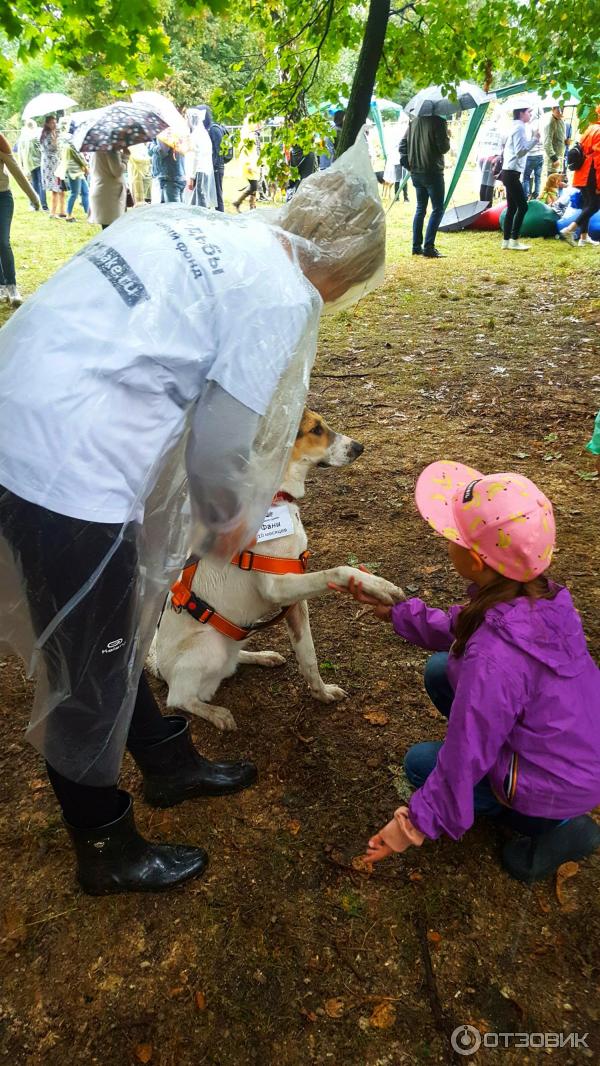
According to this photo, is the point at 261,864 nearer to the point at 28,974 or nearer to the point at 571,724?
the point at 28,974

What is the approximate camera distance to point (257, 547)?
8.51 ft

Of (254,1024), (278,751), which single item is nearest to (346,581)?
(278,751)

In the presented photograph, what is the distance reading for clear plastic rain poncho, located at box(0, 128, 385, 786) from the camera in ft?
4.58

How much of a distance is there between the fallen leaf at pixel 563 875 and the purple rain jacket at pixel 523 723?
0.34m

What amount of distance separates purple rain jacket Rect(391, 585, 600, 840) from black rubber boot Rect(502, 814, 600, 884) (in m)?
0.16

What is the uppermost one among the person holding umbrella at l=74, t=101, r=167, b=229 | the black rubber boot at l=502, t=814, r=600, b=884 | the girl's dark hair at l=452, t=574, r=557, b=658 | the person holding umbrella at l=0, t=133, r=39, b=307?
the person holding umbrella at l=74, t=101, r=167, b=229

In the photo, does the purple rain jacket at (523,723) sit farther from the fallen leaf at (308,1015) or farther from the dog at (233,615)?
the dog at (233,615)

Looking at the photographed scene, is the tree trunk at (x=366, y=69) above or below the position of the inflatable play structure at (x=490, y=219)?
above

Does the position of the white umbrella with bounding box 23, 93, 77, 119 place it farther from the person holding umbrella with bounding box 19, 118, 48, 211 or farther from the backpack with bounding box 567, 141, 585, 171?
the backpack with bounding box 567, 141, 585, 171

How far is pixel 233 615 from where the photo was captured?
8.80 feet

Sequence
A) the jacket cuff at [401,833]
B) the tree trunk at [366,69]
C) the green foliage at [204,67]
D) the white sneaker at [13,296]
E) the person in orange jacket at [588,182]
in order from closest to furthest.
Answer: the jacket cuff at [401,833] < the tree trunk at [366,69] < the white sneaker at [13,296] < the person in orange jacket at [588,182] < the green foliage at [204,67]

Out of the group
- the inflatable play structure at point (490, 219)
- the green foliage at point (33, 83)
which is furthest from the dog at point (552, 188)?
the green foliage at point (33, 83)

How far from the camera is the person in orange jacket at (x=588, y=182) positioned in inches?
414

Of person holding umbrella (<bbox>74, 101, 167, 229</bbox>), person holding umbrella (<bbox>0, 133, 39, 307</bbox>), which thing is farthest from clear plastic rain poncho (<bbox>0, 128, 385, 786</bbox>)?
person holding umbrella (<bbox>74, 101, 167, 229</bbox>)
